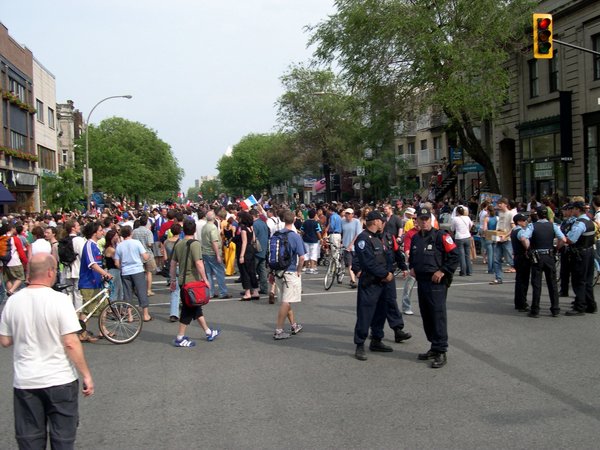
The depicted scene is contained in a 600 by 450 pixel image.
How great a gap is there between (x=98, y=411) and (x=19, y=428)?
6.98ft

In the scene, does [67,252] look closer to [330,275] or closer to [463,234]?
[330,275]

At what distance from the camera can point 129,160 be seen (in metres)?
60.0

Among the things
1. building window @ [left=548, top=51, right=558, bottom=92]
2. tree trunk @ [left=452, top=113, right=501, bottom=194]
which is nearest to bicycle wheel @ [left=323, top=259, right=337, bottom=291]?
tree trunk @ [left=452, top=113, right=501, bottom=194]

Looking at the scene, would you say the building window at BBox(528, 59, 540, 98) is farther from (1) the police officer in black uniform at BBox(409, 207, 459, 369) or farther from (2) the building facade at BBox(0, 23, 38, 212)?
(2) the building facade at BBox(0, 23, 38, 212)

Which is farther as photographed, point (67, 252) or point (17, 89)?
point (17, 89)

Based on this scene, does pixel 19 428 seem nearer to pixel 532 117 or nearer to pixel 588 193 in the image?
pixel 588 193

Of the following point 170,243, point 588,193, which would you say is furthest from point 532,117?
point 170,243

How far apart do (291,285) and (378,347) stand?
166 centimetres

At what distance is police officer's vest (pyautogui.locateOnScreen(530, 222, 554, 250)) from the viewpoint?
1022cm

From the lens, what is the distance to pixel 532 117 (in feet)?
99.5

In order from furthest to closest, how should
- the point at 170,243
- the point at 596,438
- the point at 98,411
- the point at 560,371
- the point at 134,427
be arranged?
the point at 170,243 → the point at 560,371 → the point at 98,411 → the point at 134,427 → the point at 596,438

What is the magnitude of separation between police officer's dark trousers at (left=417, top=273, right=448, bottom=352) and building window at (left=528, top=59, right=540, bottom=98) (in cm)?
2503

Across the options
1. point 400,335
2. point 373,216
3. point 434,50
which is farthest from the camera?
point 434,50

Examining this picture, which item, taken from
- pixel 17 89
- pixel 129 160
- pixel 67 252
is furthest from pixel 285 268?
pixel 129 160
